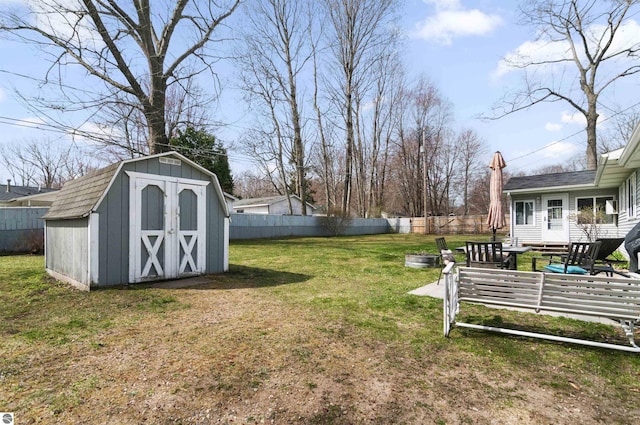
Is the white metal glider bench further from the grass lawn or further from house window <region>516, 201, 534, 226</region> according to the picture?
house window <region>516, 201, 534, 226</region>

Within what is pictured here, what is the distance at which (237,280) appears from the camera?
7.03m

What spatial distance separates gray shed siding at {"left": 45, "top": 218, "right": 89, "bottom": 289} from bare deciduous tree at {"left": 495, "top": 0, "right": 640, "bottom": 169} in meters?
21.4

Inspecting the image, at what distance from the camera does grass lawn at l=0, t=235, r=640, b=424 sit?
2.26m

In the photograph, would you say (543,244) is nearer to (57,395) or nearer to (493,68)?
(493,68)

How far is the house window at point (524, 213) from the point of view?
612 inches

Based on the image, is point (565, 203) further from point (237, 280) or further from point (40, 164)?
point (40, 164)

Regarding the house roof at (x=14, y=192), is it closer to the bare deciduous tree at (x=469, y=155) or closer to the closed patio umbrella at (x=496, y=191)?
the closed patio umbrella at (x=496, y=191)

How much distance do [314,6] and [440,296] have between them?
24.9 m

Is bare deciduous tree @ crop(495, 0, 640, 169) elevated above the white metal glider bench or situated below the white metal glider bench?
above

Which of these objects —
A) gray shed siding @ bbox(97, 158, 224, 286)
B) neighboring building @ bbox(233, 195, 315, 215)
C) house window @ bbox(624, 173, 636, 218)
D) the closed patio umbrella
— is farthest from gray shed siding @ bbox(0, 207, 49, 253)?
house window @ bbox(624, 173, 636, 218)

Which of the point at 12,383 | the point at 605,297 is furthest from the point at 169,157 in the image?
the point at 605,297

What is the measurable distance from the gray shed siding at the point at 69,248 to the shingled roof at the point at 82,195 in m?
0.17

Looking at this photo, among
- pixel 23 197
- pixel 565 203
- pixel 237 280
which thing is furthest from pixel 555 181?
pixel 23 197

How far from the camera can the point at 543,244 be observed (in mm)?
14344
